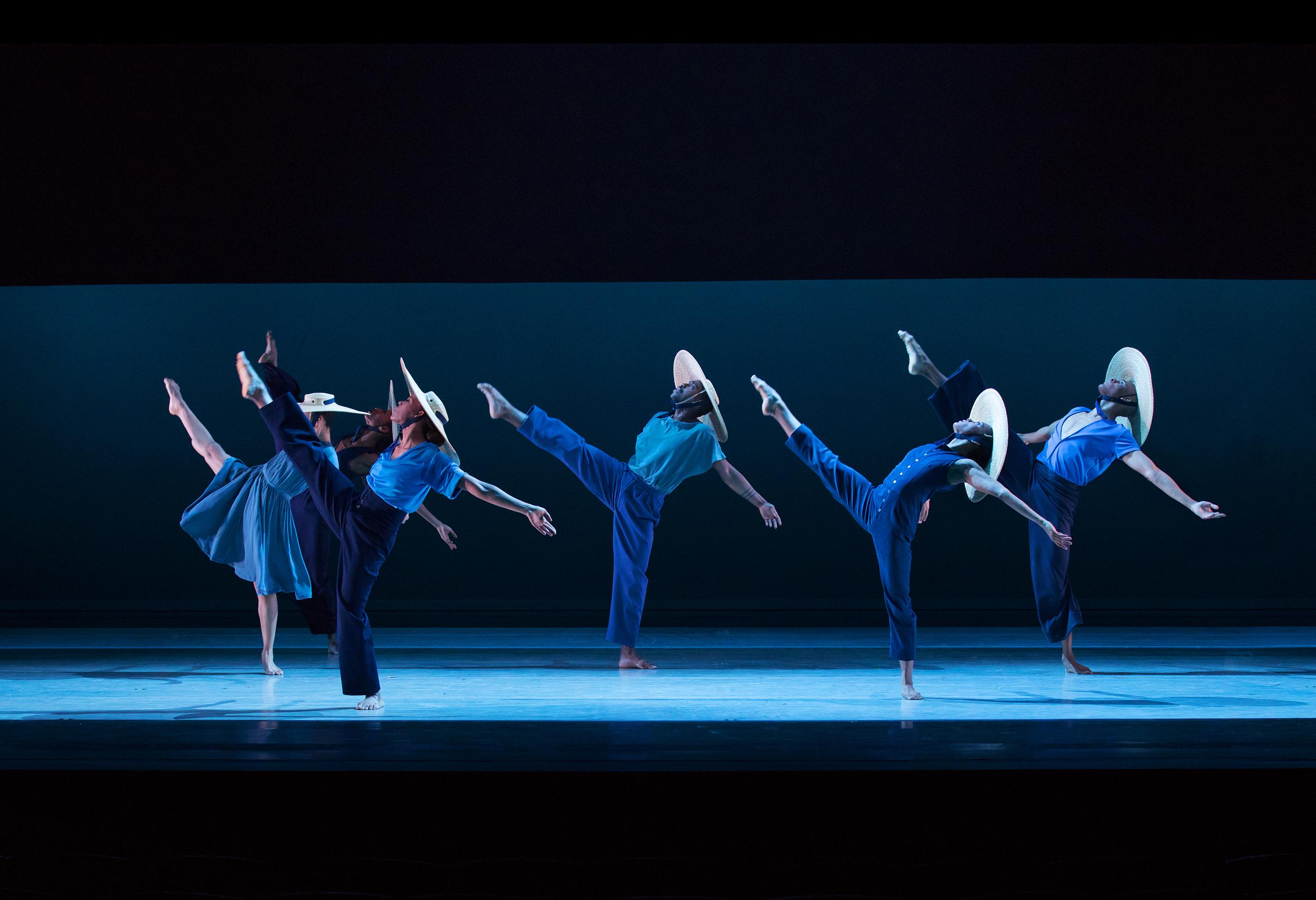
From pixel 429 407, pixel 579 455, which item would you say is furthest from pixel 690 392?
pixel 429 407

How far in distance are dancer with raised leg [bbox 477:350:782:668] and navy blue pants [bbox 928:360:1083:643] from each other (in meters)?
0.99

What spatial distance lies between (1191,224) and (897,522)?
1.45 meters

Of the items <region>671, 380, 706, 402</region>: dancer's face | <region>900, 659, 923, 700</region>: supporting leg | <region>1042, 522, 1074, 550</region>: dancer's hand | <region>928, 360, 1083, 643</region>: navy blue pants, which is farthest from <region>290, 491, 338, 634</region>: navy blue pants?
<region>1042, 522, 1074, 550</region>: dancer's hand

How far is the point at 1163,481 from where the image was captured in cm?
463

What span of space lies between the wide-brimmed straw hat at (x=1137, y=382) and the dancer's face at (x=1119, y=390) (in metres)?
0.01

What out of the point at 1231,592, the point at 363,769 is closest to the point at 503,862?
the point at 363,769

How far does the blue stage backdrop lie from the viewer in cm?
695

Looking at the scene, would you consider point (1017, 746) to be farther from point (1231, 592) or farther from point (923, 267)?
point (1231, 592)

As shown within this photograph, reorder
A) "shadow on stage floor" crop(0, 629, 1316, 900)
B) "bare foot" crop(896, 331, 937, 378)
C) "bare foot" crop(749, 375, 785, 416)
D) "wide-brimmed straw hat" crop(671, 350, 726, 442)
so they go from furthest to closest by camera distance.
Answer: "wide-brimmed straw hat" crop(671, 350, 726, 442) → "bare foot" crop(896, 331, 937, 378) → "bare foot" crop(749, 375, 785, 416) → "shadow on stage floor" crop(0, 629, 1316, 900)

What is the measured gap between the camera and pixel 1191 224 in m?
3.43

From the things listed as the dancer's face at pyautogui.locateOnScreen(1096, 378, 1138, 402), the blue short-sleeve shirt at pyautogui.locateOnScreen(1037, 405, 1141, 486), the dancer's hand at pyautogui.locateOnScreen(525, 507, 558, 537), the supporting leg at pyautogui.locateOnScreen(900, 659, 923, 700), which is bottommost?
the supporting leg at pyautogui.locateOnScreen(900, 659, 923, 700)

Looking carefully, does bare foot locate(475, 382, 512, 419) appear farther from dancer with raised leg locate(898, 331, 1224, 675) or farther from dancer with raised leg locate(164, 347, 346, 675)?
dancer with raised leg locate(898, 331, 1224, 675)

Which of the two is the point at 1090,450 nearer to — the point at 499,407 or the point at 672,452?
the point at 672,452

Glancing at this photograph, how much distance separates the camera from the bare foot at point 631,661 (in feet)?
16.7
